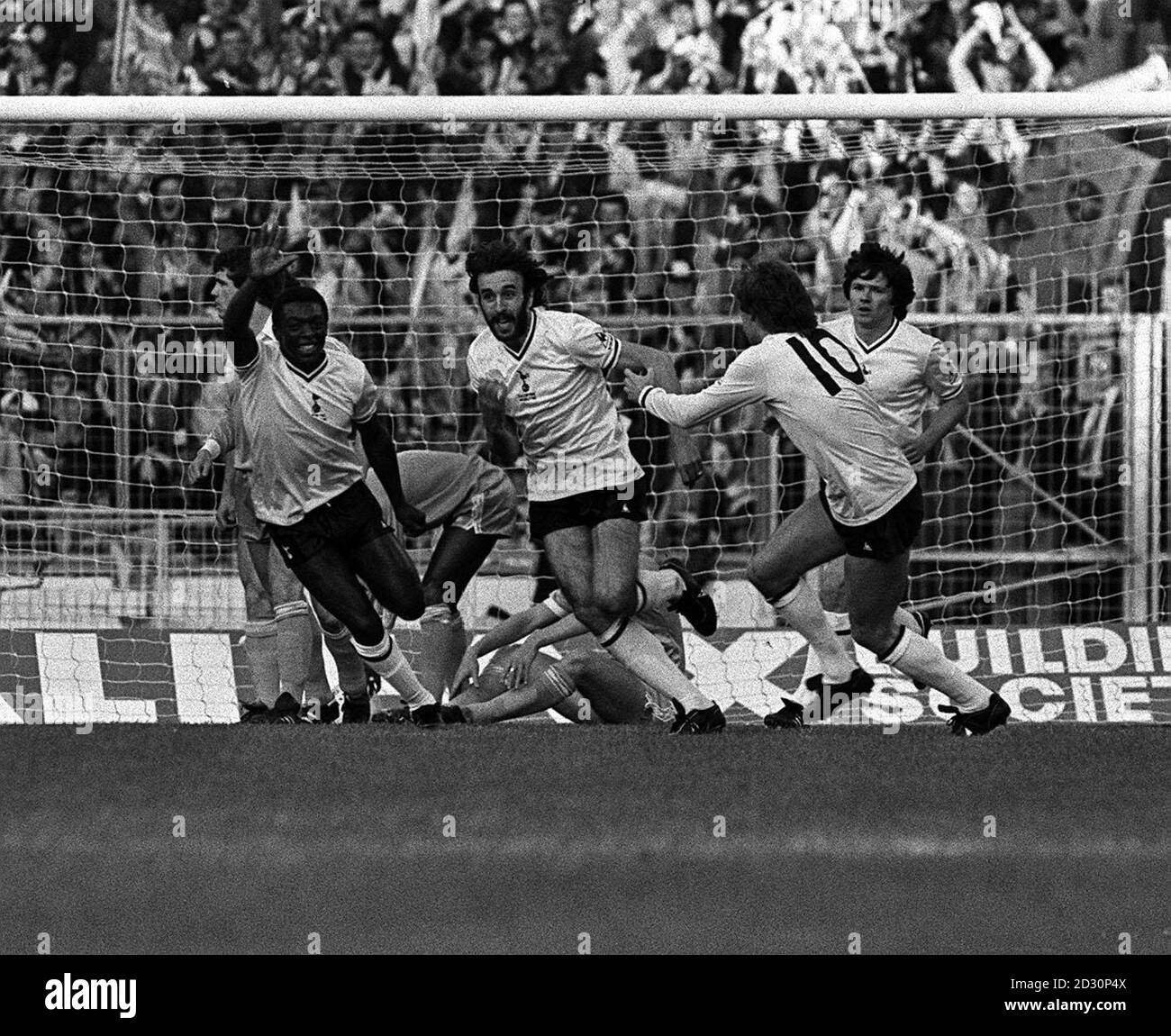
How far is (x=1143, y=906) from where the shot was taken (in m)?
4.91

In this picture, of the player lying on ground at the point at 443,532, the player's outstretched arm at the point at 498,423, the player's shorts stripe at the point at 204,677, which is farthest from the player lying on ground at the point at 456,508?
the player's shorts stripe at the point at 204,677

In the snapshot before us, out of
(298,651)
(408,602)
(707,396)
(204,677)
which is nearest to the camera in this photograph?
(707,396)

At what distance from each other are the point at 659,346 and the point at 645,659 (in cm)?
392

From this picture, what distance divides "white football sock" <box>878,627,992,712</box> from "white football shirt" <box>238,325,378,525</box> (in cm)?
228

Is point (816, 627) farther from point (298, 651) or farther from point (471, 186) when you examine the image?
Result: point (471, 186)

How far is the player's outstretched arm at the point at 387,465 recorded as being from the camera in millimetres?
7238

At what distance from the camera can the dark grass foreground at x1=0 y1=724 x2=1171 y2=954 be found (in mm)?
4957

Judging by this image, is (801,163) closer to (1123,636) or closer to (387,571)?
(1123,636)

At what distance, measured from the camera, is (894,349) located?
6.88 metres

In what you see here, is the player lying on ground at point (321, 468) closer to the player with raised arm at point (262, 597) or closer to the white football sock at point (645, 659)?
the player with raised arm at point (262, 597)

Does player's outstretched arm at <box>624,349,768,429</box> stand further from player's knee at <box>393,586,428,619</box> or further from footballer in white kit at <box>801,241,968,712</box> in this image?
player's knee at <box>393,586,428,619</box>

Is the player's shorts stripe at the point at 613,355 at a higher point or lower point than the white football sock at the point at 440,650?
higher

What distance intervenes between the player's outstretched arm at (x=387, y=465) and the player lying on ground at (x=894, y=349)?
183 cm

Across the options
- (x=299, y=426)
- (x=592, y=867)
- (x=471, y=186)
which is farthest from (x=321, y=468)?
(x=471, y=186)
